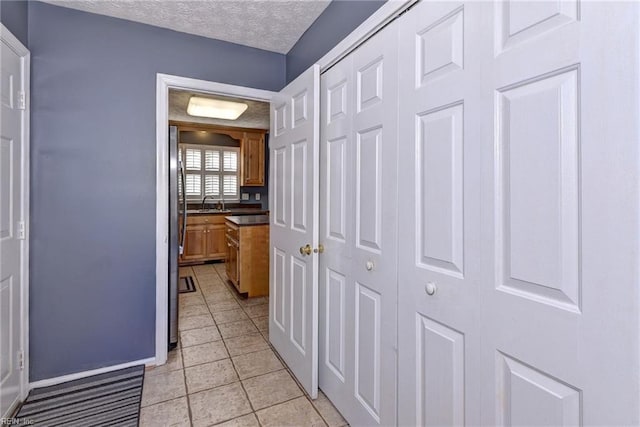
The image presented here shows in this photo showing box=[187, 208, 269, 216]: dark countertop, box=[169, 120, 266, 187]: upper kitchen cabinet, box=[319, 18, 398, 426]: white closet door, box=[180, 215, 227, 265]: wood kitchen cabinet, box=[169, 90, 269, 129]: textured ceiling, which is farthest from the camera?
box=[169, 120, 266, 187]: upper kitchen cabinet

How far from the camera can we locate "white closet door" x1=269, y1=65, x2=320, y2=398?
192 centimetres

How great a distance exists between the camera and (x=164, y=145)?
7.77 ft

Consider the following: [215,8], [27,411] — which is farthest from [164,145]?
[27,411]

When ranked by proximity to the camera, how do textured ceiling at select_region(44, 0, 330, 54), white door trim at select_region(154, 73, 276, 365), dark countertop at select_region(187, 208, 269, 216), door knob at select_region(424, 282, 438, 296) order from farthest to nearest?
dark countertop at select_region(187, 208, 269, 216) < white door trim at select_region(154, 73, 276, 365) < textured ceiling at select_region(44, 0, 330, 54) < door knob at select_region(424, 282, 438, 296)

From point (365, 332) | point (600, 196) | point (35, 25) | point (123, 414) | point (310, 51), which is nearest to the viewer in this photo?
point (600, 196)

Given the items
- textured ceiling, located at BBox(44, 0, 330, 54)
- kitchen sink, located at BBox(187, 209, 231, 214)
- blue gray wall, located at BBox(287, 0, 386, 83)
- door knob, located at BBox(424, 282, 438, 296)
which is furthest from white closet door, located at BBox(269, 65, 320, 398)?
kitchen sink, located at BBox(187, 209, 231, 214)

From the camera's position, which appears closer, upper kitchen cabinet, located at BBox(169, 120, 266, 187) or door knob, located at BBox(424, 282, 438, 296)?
door knob, located at BBox(424, 282, 438, 296)

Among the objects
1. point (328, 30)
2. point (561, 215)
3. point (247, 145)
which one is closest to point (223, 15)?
point (328, 30)

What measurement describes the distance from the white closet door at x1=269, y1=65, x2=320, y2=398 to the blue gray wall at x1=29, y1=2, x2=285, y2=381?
88 centimetres

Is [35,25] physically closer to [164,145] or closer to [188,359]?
[164,145]

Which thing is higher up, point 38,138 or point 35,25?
point 35,25

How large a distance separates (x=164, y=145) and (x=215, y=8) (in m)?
1.00

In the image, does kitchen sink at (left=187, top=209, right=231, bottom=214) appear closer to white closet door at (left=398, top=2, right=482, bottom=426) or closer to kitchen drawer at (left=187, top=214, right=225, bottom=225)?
kitchen drawer at (left=187, top=214, right=225, bottom=225)

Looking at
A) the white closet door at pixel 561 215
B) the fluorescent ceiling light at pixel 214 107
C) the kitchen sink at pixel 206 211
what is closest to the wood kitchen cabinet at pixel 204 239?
the kitchen sink at pixel 206 211
